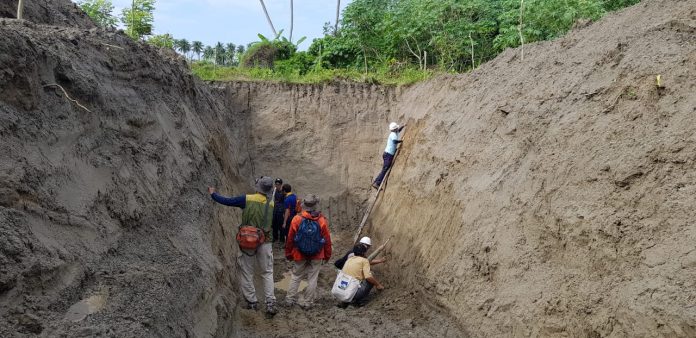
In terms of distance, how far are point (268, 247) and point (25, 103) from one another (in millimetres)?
3968

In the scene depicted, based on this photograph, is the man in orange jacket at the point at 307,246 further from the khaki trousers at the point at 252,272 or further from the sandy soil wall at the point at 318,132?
the sandy soil wall at the point at 318,132

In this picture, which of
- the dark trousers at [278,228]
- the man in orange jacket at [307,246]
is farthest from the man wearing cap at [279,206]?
the man in orange jacket at [307,246]

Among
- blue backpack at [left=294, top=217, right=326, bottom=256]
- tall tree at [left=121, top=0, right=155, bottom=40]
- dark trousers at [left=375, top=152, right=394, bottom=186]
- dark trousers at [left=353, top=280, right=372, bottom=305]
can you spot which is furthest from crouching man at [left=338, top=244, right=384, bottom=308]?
tall tree at [left=121, top=0, right=155, bottom=40]

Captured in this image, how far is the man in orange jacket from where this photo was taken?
860cm

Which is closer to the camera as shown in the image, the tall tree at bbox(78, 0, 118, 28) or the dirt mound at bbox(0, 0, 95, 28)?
the dirt mound at bbox(0, 0, 95, 28)

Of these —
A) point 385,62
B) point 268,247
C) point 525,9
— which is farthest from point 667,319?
point 385,62

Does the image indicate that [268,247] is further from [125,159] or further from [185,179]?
[125,159]

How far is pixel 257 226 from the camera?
26.2ft

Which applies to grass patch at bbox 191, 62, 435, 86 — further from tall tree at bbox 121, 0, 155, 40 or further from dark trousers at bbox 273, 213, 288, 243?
dark trousers at bbox 273, 213, 288, 243

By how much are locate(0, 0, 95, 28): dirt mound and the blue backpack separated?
5538 mm

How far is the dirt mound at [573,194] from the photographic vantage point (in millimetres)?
5293

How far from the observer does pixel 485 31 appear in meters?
15.5

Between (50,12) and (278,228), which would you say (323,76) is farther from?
(50,12)

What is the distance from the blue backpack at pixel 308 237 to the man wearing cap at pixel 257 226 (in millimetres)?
551
